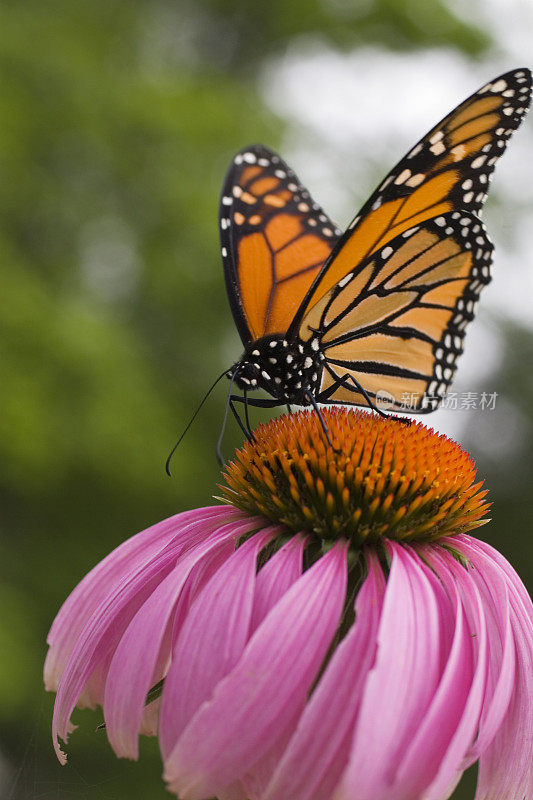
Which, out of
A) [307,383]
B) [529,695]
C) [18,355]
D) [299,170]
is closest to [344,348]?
[307,383]

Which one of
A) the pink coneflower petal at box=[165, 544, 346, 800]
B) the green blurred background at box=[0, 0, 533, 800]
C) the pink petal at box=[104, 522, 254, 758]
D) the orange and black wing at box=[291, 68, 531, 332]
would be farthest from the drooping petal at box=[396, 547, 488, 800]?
the green blurred background at box=[0, 0, 533, 800]

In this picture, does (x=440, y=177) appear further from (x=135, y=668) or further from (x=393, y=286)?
(x=135, y=668)

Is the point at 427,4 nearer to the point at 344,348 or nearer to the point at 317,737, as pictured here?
the point at 344,348

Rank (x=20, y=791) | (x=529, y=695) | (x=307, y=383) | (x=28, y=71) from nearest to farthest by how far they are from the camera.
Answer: (x=529, y=695)
(x=20, y=791)
(x=307, y=383)
(x=28, y=71)

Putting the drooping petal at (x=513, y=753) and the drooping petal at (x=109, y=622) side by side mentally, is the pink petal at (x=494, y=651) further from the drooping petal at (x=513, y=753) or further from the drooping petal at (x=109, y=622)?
the drooping petal at (x=109, y=622)

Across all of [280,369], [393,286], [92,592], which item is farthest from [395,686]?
[393,286]

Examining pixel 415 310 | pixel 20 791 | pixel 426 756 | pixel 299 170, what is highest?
pixel 299 170
